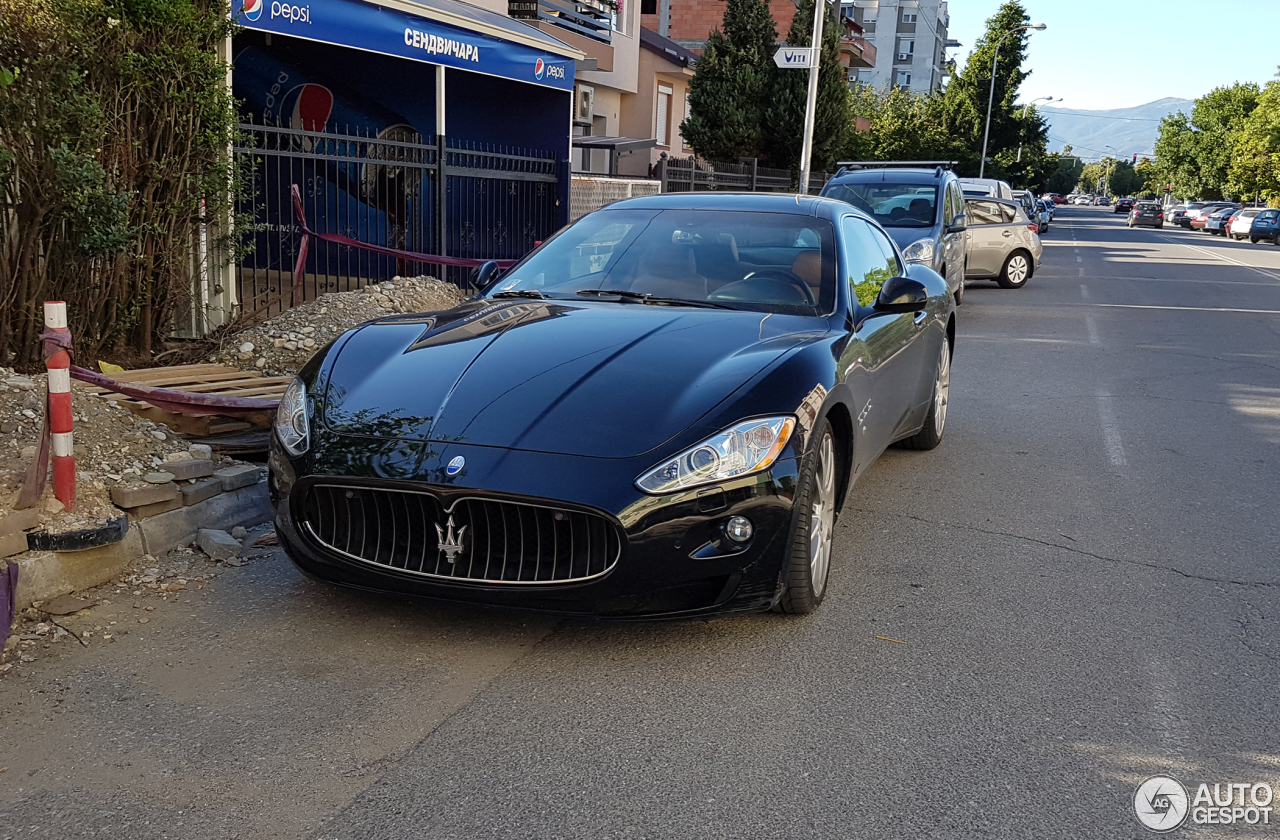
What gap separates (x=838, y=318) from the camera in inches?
197

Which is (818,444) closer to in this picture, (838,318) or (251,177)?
(838,318)

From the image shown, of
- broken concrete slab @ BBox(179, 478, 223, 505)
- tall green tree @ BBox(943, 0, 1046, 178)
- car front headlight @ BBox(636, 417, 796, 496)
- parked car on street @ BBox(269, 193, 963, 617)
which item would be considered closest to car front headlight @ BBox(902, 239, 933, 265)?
parked car on street @ BBox(269, 193, 963, 617)

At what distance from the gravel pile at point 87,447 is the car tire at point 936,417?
4.06 m

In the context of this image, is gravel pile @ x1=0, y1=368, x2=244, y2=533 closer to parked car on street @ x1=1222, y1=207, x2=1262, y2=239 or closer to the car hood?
the car hood

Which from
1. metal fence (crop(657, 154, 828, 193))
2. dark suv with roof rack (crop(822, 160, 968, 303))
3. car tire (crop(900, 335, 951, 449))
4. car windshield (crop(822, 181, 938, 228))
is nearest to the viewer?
car tire (crop(900, 335, 951, 449))

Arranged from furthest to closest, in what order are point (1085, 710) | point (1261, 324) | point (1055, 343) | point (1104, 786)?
point (1261, 324), point (1055, 343), point (1085, 710), point (1104, 786)

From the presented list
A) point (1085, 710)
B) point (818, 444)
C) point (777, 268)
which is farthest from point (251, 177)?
point (1085, 710)

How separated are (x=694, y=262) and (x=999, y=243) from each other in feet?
52.0

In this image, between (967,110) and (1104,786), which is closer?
(1104,786)

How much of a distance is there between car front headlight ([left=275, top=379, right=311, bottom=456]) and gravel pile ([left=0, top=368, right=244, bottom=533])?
85 cm

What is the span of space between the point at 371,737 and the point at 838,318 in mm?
2683

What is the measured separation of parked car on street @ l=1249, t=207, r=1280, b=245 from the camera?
51438 millimetres

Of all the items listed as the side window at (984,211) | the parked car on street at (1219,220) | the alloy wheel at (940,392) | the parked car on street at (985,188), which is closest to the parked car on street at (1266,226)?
the parked car on street at (1219,220)

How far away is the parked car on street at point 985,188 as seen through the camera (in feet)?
69.8
